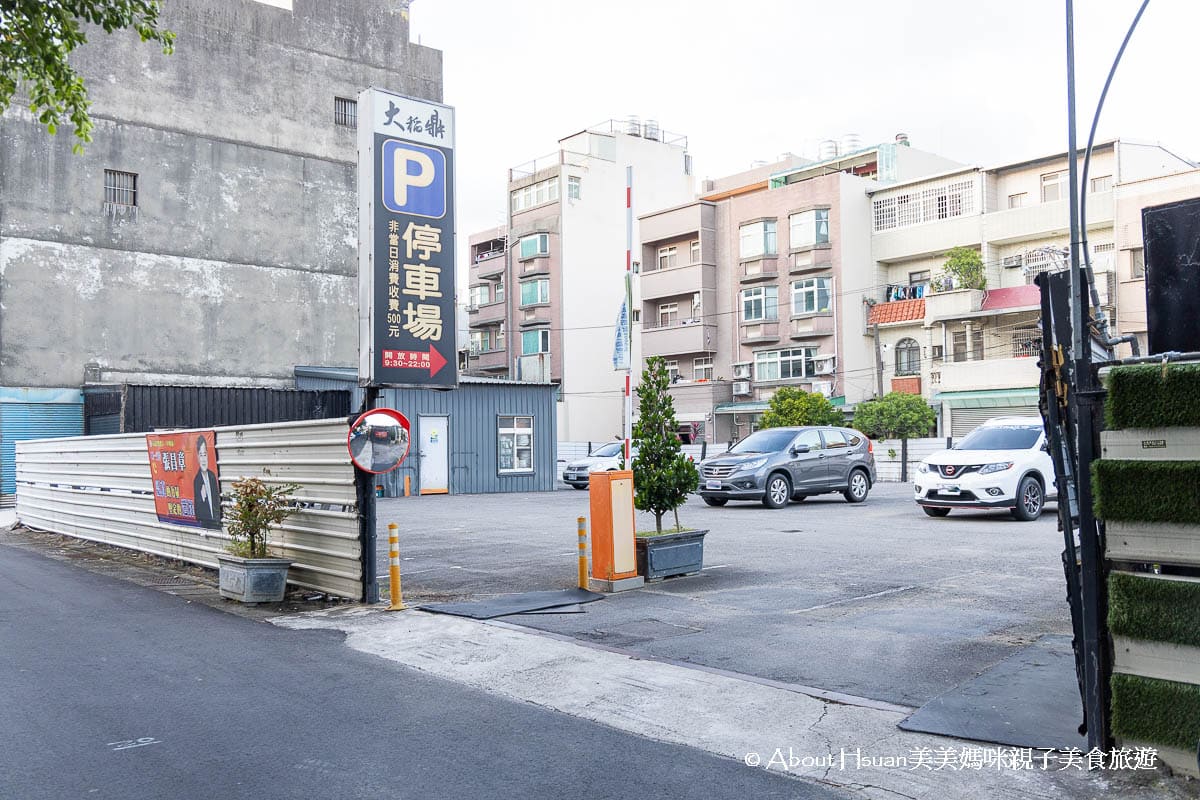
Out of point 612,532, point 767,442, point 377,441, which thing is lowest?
point 612,532

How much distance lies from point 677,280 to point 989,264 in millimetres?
15702

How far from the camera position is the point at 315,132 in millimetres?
36500

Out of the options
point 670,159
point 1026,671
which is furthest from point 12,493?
point 670,159

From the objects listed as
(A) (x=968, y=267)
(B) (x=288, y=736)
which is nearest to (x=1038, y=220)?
(A) (x=968, y=267)

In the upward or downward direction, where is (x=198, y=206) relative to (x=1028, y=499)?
upward

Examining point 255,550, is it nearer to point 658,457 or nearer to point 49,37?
point 658,457

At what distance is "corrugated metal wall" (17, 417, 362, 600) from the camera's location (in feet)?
35.0

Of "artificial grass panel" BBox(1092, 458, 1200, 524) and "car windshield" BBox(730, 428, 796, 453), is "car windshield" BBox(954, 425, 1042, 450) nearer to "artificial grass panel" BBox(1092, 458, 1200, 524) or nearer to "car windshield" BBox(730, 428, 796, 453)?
"car windshield" BBox(730, 428, 796, 453)

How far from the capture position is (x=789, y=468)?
70.3 feet

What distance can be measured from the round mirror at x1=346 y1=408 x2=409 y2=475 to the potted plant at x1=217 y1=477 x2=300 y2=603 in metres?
1.46

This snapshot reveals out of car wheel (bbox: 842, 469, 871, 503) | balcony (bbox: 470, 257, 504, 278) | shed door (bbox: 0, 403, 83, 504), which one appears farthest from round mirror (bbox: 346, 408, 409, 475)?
balcony (bbox: 470, 257, 504, 278)

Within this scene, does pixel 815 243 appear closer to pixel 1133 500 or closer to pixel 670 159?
pixel 670 159

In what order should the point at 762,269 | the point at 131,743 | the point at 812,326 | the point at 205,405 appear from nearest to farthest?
the point at 131,743
the point at 205,405
the point at 812,326
the point at 762,269

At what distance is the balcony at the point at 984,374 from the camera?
3938 cm
